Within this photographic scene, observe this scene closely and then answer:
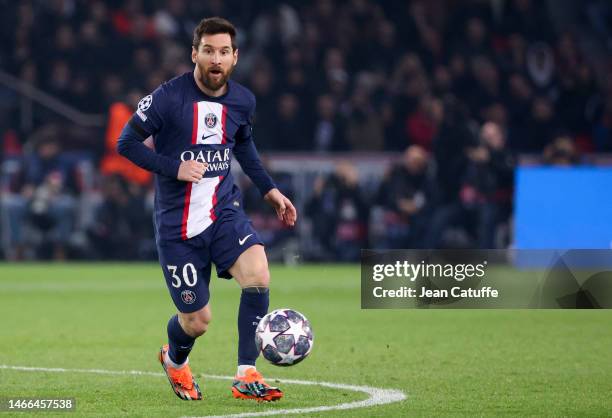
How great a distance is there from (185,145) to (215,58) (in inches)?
18.9

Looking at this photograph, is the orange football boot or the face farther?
the face

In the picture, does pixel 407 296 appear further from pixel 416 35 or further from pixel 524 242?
pixel 416 35

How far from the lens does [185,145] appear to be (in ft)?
24.4

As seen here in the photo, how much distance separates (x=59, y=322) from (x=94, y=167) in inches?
359

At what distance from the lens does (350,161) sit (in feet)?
68.0

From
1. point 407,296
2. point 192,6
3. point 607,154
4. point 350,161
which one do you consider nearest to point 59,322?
point 407,296

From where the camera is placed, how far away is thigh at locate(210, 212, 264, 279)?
24.4 feet

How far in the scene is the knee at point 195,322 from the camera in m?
7.51

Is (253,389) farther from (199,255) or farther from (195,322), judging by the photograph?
(199,255)

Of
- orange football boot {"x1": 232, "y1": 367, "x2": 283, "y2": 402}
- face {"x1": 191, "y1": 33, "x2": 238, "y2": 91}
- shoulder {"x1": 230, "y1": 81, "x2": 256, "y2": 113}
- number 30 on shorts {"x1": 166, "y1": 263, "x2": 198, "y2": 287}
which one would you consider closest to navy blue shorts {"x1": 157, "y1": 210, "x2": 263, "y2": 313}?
number 30 on shorts {"x1": 166, "y1": 263, "x2": 198, "y2": 287}

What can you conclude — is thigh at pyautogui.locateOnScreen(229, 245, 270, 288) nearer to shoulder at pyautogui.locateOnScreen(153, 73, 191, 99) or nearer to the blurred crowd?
shoulder at pyautogui.locateOnScreen(153, 73, 191, 99)

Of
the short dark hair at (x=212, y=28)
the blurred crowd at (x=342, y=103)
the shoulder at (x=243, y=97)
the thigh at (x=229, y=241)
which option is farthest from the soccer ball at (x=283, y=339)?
the blurred crowd at (x=342, y=103)

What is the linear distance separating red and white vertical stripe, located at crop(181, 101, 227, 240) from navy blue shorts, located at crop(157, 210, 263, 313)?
0.05 meters

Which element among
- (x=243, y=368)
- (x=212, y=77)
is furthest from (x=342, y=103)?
(x=243, y=368)
